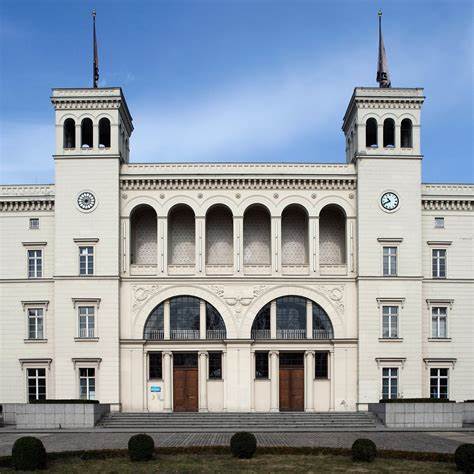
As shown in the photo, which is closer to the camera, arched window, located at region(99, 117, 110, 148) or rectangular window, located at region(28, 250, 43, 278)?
rectangular window, located at region(28, 250, 43, 278)

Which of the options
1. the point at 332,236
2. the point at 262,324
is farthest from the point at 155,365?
the point at 332,236

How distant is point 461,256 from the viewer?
186 ft

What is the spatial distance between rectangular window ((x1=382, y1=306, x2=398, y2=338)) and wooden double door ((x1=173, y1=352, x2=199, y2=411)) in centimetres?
1481

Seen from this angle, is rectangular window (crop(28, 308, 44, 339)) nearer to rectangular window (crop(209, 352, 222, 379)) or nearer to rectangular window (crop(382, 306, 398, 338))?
rectangular window (crop(209, 352, 222, 379))

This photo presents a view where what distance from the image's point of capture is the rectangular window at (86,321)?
54.4 metres

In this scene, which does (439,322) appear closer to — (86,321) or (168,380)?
(168,380)

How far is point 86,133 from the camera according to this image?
5794 centimetres

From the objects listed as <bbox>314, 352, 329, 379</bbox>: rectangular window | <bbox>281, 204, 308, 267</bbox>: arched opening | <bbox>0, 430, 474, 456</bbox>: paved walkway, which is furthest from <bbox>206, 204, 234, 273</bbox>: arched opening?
<bbox>0, 430, 474, 456</bbox>: paved walkway

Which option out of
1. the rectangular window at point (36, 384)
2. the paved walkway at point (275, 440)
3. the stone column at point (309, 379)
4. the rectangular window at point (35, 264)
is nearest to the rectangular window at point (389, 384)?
the stone column at point (309, 379)

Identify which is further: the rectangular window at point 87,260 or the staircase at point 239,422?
the rectangular window at point 87,260

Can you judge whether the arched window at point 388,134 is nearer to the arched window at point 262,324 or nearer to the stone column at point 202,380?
the arched window at point 262,324

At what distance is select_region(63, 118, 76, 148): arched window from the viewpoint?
5637cm

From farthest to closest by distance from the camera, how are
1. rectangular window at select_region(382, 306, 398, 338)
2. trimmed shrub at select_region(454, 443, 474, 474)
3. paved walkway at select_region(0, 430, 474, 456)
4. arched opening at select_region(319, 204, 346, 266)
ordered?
1. arched opening at select_region(319, 204, 346, 266)
2. rectangular window at select_region(382, 306, 398, 338)
3. paved walkway at select_region(0, 430, 474, 456)
4. trimmed shrub at select_region(454, 443, 474, 474)

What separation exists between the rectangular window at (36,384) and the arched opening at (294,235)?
21189mm
